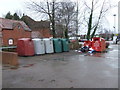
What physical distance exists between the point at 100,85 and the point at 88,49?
38.4 feet

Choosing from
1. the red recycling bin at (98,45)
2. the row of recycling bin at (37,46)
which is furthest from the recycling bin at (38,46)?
the red recycling bin at (98,45)

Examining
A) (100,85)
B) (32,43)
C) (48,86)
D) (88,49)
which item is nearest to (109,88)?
(100,85)

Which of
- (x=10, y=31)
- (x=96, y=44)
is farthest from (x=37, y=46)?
(x=10, y=31)

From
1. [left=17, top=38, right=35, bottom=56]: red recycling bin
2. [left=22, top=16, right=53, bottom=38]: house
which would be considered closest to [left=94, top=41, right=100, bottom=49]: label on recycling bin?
[left=17, top=38, right=35, bottom=56]: red recycling bin

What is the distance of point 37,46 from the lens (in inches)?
522

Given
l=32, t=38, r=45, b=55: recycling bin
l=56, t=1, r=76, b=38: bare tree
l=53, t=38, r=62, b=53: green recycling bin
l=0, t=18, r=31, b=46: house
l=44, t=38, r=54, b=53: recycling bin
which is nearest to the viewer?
l=32, t=38, r=45, b=55: recycling bin

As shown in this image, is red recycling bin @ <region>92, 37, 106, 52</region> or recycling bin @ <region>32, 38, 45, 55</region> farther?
red recycling bin @ <region>92, 37, 106, 52</region>

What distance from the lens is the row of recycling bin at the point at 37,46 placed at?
1248 centimetres

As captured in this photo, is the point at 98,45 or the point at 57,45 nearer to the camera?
the point at 57,45

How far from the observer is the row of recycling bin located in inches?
492

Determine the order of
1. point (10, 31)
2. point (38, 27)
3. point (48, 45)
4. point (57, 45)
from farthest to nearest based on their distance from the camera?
point (38, 27), point (10, 31), point (57, 45), point (48, 45)

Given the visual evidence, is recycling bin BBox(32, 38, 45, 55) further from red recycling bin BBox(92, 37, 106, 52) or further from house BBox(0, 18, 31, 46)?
house BBox(0, 18, 31, 46)

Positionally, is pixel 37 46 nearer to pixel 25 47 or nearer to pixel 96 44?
pixel 25 47

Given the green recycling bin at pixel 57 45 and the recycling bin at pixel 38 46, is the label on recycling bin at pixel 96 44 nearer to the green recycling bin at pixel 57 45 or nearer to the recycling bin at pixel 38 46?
the green recycling bin at pixel 57 45
